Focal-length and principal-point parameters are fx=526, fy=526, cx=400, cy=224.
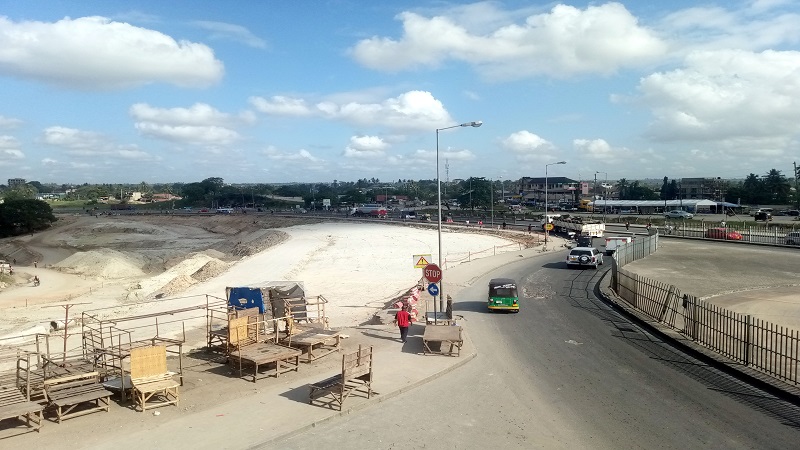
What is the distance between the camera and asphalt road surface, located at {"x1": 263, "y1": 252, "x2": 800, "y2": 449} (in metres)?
10.4

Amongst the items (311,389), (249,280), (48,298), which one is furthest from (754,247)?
(48,298)

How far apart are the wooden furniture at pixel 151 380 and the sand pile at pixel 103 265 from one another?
4661 centimetres

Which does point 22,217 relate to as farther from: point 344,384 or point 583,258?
point 344,384

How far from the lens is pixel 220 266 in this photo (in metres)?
46.8

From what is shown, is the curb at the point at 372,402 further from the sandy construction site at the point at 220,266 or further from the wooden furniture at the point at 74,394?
the sandy construction site at the point at 220,266

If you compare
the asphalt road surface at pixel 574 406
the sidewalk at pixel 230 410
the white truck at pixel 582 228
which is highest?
the white truck at pixel 582 228

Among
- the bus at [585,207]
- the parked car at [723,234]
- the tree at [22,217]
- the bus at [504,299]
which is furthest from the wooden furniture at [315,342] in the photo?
the bus at [585,207]

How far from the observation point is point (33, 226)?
105m

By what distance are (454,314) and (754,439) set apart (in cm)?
1356

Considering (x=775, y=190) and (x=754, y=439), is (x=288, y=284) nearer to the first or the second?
(x=754, y=439)

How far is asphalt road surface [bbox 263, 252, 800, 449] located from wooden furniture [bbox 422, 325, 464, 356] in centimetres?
82

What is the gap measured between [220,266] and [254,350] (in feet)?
113

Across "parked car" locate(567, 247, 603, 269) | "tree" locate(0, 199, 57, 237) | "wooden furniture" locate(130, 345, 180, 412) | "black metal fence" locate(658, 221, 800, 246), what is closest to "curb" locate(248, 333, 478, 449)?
"wooden furniture" locate(130, 345, 180, 412)

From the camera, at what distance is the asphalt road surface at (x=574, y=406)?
10.4 m
